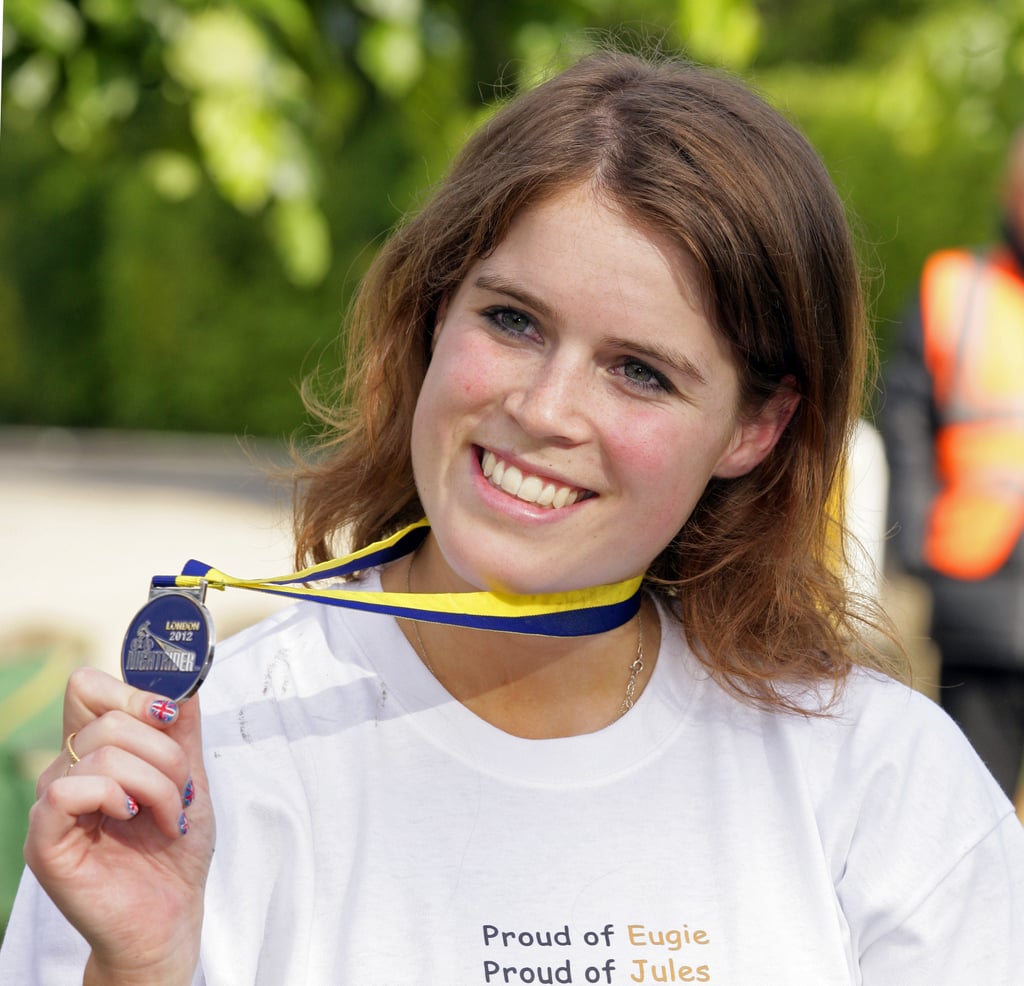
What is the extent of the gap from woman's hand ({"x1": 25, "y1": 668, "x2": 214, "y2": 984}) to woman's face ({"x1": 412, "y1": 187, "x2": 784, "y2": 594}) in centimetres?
41

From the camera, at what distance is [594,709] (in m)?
1.80

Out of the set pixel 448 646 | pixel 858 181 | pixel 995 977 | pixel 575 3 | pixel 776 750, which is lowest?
pixel 995 977

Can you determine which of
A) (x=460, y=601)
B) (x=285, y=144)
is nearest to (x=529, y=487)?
(x=460, y=601)

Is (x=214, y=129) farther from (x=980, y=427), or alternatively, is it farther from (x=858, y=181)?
(x=858, y=181)

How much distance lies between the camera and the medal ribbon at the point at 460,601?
153 centimetres

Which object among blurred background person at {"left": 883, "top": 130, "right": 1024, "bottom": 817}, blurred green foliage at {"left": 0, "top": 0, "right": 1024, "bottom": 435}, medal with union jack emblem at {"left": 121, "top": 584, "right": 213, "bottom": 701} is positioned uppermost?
blurred green foliage at {"left": 0, "top": 0, "right": 1024, "bottom": 435}

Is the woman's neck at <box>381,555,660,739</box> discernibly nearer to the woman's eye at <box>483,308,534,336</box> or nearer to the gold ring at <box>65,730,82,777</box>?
the woman's eye at <box>483,308,534,336</box>

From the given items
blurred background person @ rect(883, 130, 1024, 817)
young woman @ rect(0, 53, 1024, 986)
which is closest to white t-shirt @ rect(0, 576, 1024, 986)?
young woman @ rect(0, 53, 1024, 986)

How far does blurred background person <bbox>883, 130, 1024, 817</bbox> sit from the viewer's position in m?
3.83

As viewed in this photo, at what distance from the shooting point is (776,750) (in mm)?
1773

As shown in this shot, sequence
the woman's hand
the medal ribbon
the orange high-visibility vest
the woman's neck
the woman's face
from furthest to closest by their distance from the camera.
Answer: the orange high-visibility vest, the woman's neck, the woman's face, the medal ribbon, the woman's hand

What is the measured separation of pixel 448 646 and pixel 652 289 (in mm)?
498

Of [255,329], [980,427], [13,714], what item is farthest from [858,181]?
[13,714]

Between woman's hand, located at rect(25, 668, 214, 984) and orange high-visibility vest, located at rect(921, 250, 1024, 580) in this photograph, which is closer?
woman's hand, located at rect(25, 668, 214, 984)
